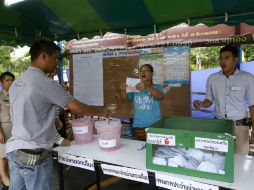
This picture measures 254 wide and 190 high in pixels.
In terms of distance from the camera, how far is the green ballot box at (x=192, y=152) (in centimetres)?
137

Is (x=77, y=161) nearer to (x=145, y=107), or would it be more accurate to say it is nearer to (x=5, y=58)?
(x=145, y=107)

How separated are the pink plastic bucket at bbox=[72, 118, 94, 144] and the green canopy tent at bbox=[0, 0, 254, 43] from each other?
52.0 inches

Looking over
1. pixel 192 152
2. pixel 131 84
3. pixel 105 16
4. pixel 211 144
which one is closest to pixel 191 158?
pixel 192 152

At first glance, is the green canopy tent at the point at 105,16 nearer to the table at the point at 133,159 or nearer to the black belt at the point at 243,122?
the black belt at the point at 243,122

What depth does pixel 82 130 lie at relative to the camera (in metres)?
2.29

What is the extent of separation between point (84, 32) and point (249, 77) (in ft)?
7.29

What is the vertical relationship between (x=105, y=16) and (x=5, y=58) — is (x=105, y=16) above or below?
below

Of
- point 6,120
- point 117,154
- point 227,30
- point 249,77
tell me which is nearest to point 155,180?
point 117,154

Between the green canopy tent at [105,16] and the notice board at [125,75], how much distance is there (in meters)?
0.79

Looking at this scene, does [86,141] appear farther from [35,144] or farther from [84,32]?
[84,32]

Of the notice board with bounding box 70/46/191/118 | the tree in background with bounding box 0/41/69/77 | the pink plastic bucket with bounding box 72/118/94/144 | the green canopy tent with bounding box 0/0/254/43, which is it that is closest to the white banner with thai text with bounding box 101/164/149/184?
the pink plastic bucket with bounding box 72/118/94/144

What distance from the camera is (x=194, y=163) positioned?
1.49 metres

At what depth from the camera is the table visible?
1.45 meters

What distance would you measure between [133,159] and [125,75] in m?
2.39
